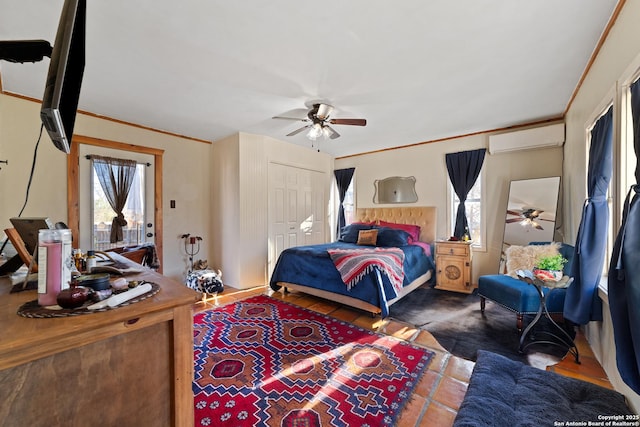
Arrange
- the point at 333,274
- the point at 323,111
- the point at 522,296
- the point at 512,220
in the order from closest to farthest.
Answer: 1. the point at 522,296
2. the point at 323,111
3. the point at 333,274
4. the point at 512,220

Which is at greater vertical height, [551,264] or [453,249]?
[551,264]

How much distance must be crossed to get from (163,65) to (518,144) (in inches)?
182

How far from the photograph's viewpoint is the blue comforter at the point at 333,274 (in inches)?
113

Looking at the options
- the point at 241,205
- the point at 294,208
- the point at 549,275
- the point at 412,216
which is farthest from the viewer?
the point at 294,208

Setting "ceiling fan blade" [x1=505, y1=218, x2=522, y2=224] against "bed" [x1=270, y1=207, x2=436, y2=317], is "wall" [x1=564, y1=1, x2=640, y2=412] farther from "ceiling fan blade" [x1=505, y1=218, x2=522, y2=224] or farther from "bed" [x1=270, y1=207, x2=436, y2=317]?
"bed" [x1=270, y1=207, x2=436, y2=317]

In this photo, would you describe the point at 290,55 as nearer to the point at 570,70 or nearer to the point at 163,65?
the point at 163,65

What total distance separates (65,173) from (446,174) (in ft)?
18.6

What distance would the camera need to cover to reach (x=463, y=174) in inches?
171

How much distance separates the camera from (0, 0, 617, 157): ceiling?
174 cm

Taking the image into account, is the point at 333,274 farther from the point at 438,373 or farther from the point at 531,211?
the point at 531,211

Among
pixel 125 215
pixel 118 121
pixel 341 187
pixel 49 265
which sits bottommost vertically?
pixel 49 265

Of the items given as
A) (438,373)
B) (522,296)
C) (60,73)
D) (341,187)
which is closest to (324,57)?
(60,73)

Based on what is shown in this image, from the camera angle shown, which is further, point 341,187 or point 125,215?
point 341,187

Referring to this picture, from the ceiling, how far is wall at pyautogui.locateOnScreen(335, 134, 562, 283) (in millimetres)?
726
